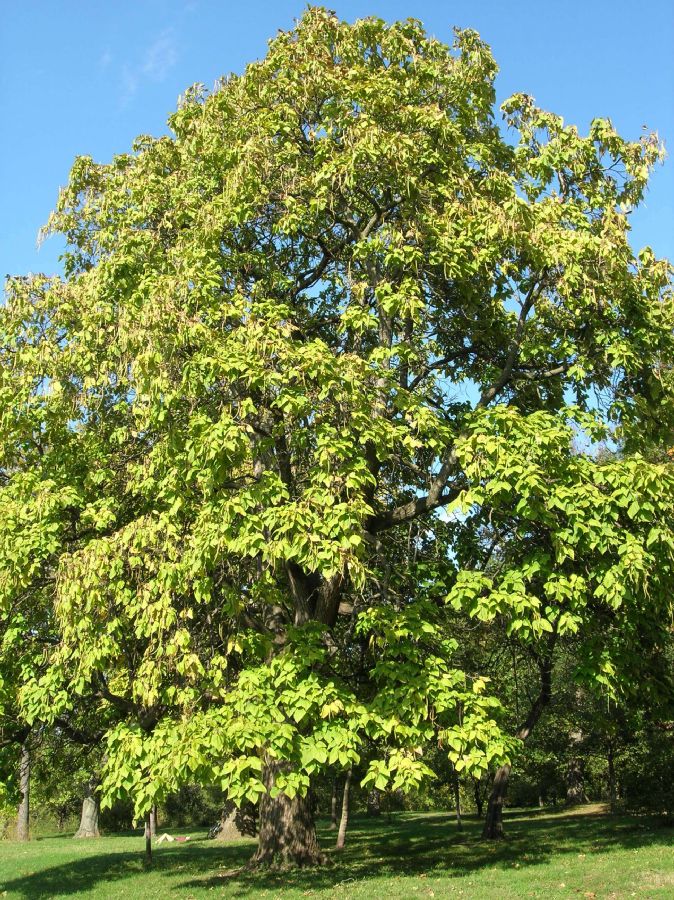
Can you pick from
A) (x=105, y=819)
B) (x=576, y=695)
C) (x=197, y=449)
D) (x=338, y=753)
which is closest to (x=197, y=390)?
(x=197, y=449)

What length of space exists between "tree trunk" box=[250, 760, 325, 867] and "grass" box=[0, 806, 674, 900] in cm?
44

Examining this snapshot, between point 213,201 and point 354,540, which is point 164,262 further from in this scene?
point 354,540

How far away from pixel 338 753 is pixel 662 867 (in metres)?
6.17

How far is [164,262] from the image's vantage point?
14195mm

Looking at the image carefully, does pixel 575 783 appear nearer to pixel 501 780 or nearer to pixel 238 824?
pixel 238 824

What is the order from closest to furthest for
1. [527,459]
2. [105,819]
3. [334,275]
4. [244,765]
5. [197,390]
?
[244,765], [527,459], [197,390], [334,275], [105,819]

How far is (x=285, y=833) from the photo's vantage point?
1403 centimetres

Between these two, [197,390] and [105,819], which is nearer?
[197,390]

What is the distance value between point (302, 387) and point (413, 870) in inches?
384

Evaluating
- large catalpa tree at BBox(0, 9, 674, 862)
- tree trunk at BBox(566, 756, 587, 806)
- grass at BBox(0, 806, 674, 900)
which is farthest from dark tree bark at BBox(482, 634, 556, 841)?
tree trunk at BBox(566, 756, 587, 806)

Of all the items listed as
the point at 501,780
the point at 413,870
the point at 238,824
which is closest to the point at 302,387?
the point at 413,870

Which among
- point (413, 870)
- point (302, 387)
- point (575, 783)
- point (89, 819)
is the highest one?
point (302, 387)

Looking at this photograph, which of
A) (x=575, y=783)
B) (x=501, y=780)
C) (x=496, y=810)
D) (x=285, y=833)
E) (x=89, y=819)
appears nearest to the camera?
(x=285, y=833)

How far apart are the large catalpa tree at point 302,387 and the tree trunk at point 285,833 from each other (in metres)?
0.05
